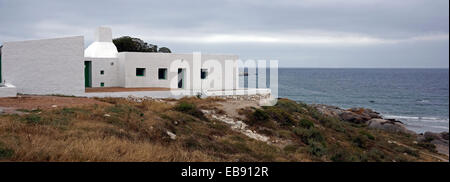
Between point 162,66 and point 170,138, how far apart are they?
14921mm

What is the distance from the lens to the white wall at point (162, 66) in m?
23.3

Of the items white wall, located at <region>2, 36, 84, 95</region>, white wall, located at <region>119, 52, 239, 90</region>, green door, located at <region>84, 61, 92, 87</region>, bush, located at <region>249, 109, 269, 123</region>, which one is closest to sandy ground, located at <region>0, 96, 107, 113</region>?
white wall, located at <region>2, 36, 84, 95</region>

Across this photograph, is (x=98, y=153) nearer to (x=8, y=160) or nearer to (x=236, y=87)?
(x=8, y=160)

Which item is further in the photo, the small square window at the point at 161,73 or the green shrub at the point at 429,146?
the small square window at the point at 161,73

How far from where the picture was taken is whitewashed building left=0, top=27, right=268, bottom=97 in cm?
1739

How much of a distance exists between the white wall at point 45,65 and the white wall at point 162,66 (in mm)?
4741

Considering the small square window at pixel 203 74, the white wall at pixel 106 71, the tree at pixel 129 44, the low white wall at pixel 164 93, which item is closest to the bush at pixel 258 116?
the low white wall at pixel 164 93

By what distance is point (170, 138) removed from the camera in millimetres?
9539

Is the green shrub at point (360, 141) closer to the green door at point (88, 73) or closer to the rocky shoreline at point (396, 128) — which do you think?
the rocky shoreline at point (396, 128)

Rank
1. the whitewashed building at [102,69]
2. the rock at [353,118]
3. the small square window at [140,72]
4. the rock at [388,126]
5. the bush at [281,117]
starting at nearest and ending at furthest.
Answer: the bush at [281,117] < the whitewashed building at [102,69] < the rock at [388,126] < the small square window at [140,72] < the rock at [353,118]

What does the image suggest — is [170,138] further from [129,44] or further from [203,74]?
[129,44]

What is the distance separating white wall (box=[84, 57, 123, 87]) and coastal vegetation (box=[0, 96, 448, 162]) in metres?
6.03
